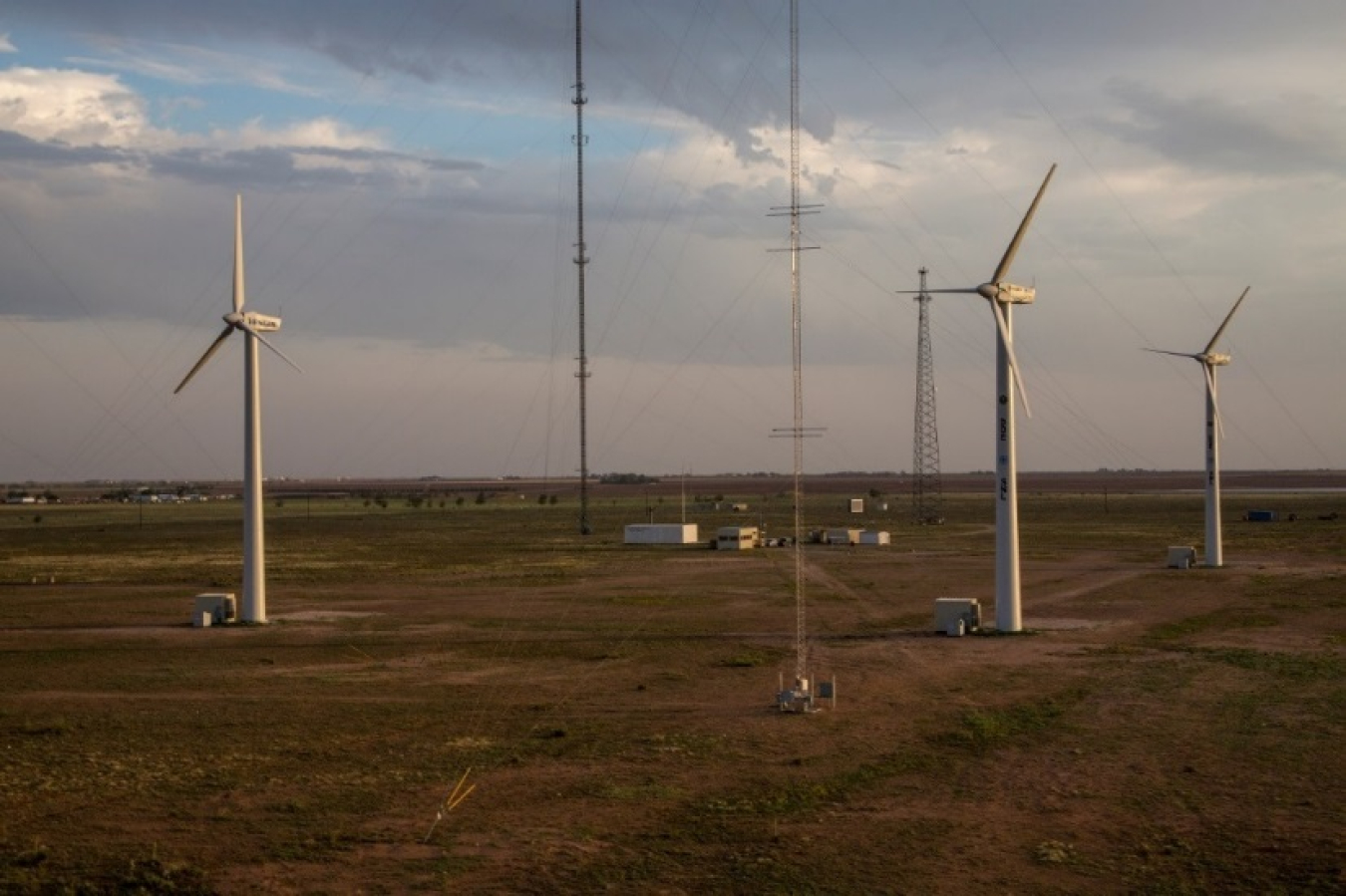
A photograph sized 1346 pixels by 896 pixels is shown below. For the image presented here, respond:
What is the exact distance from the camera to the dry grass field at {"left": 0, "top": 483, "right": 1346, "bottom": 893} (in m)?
20.0

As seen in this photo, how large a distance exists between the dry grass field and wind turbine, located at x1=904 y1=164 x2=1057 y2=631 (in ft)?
4.87

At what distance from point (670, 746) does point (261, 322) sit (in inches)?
1101

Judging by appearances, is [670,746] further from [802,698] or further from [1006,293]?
[1006,293]

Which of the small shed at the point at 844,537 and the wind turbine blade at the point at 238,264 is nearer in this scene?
the wind turbine blade at the point at 238,264

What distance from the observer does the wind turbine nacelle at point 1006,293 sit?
4509 centimetres

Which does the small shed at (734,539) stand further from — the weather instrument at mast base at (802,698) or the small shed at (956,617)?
the weather instrument at mast base at (802,698)

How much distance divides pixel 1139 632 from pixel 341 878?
33849 mm

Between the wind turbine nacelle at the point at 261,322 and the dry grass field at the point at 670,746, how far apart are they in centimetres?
1055

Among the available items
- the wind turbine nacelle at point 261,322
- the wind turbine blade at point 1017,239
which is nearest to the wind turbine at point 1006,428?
the wind turbine blade at point 1017,239

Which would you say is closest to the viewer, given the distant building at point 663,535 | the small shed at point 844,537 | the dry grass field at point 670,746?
the dry grass field at point 670,746

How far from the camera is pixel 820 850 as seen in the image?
2047 centimetres

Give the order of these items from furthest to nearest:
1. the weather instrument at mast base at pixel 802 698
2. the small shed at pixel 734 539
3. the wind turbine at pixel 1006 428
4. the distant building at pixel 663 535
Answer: the distant building at pixel 663 535
the small shed at pixel 734 539
the wind turbine at pixel 1006 428
the weather instrument at mast base at pixel 802 698

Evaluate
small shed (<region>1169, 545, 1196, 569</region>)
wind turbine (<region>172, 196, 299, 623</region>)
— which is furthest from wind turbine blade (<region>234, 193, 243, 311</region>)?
small shed (<region>1169, 545, 1196, 569</region>)

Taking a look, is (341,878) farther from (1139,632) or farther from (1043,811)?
(1139,632)
